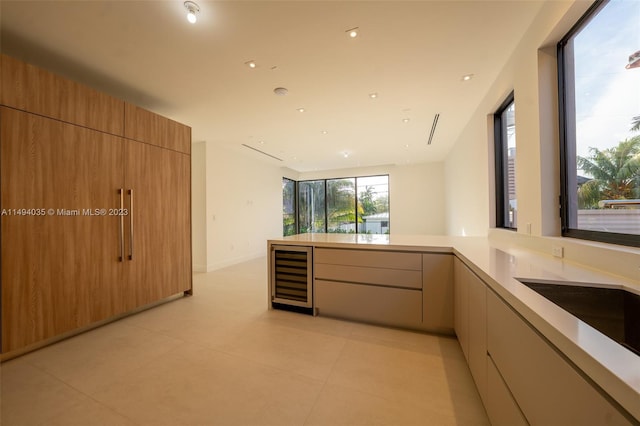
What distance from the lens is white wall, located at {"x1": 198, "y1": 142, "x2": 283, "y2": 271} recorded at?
16.8ft

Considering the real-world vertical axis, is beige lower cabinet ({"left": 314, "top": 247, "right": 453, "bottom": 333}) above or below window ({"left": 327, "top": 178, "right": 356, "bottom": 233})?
below

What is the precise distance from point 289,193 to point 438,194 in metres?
5.01

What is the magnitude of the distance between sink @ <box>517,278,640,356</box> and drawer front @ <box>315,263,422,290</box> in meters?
1.13

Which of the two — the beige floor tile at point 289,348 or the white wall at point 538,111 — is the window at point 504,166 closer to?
the white wall at point 538,111

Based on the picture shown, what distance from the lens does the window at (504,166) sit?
2787 mm

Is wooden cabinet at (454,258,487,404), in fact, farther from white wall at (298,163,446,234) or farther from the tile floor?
white wall at (298,163,446,234)

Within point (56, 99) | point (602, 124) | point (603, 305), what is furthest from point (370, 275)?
point (56, 99)

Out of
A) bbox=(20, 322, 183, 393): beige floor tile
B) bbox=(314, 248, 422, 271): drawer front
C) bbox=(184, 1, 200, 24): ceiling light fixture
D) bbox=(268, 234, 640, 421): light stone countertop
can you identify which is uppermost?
bbox=(184, 1, 200, 24): ceiling light fixture

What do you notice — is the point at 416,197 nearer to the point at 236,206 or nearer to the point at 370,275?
the point at 236,206

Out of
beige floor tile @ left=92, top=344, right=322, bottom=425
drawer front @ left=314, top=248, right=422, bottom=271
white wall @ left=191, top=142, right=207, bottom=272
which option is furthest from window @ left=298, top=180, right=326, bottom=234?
beige floor tile @ left=92, top=344, right=322, bottom=425

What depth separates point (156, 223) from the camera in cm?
306

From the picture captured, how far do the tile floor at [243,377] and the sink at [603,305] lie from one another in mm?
793

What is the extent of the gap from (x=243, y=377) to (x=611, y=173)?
2695mm

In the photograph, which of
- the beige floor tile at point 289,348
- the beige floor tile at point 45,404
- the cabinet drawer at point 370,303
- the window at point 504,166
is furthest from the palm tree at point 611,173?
the beige floor tile at point 45,404
